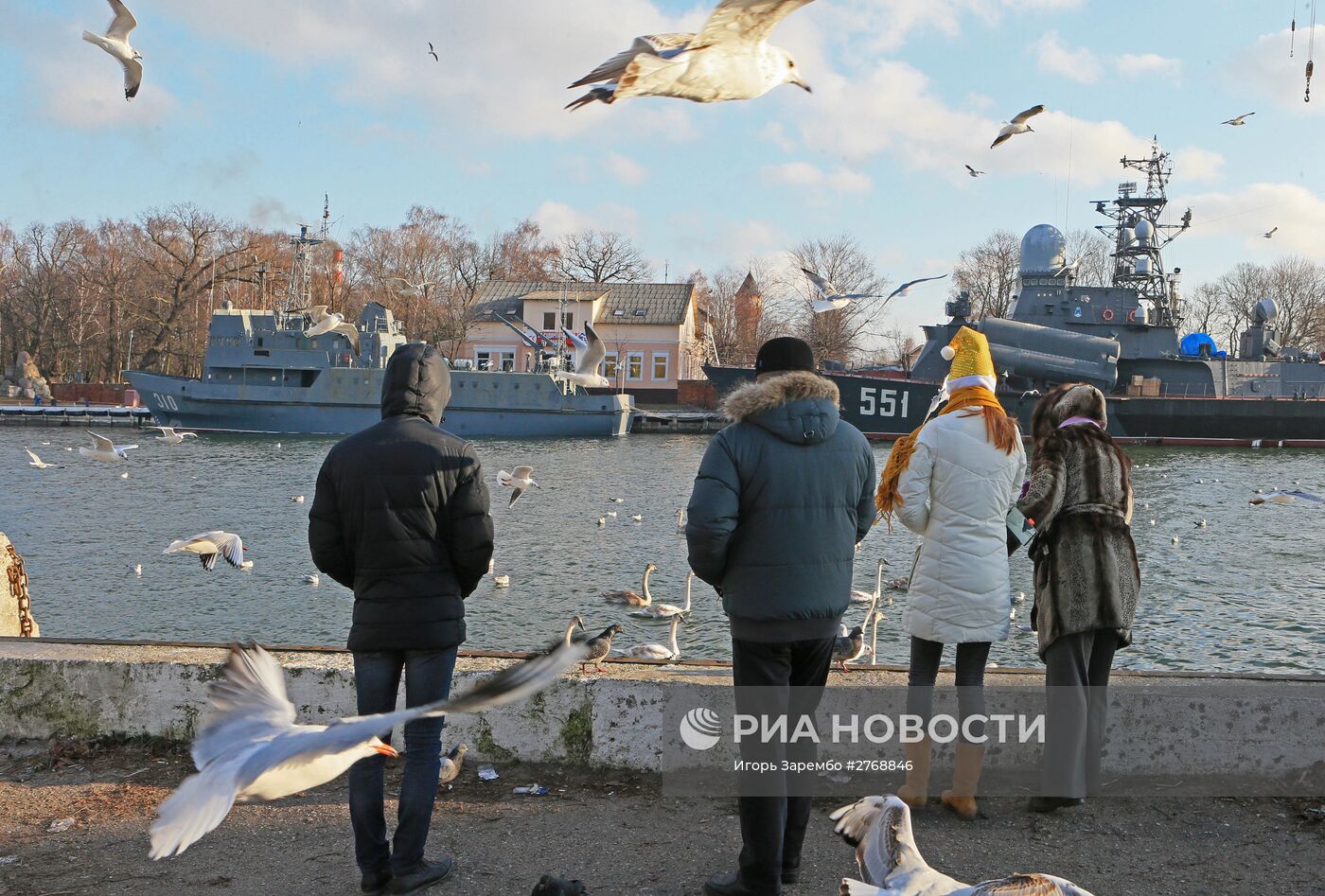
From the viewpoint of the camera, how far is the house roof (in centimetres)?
6681

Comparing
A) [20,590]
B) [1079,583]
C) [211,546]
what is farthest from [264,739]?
[211,546]

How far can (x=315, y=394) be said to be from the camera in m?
49.1

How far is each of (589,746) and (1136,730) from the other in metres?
2.18

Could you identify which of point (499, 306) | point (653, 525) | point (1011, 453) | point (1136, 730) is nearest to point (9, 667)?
point (1011, 453)

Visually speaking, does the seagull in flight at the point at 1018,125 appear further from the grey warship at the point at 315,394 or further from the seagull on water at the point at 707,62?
the grey warship at the point at 315,394

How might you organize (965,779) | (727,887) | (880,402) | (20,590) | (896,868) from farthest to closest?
(880,402) → (20,590) → (965,779) → (727,887) → (896,868)

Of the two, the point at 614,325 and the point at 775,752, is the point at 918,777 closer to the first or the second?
the point at 775,752

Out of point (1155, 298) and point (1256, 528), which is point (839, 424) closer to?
point (1256, 528)

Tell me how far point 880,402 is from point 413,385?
43.7 metres

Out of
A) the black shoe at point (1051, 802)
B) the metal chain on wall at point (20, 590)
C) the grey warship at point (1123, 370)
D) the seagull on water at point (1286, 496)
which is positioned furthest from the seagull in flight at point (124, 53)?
the grey warship at point (1123, 370)

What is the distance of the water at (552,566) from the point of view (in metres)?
11.5

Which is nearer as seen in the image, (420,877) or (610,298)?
(420,877)

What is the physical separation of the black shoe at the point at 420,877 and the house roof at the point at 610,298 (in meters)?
62.8

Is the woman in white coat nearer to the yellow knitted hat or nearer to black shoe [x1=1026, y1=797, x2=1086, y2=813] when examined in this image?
the yellow knitted hat
